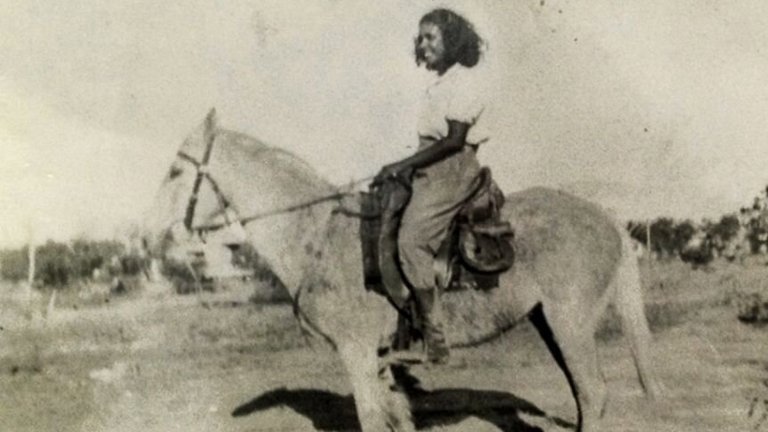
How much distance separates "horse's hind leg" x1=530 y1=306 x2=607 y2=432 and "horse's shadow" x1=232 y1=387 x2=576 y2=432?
5cm

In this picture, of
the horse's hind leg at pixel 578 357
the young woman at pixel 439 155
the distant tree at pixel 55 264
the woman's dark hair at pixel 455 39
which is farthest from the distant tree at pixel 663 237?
the distant tree at pixel 55 264

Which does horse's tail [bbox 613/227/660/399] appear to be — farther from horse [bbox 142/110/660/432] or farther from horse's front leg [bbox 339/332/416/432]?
horse's front leg [bbox 339/332/416/432]

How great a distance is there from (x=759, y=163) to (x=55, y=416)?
1451mm

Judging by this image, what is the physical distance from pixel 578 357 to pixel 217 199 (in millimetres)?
755

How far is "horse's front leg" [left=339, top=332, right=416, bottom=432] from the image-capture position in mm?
1906

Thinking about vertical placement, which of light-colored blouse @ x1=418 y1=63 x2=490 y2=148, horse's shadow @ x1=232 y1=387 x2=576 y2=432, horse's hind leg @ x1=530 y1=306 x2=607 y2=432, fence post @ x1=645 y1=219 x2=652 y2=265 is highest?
light-colored blouse @ x1=418 y1=63 x2=490 y2=148

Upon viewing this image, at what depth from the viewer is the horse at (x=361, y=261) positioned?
1.91 meters

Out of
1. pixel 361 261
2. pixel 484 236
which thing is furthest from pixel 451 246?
pixel 361 261

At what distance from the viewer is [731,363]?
6.45ft

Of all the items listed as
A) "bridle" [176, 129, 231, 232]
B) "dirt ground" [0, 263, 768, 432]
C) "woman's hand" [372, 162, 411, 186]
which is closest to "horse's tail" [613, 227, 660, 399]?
"dirt ground" [0, 263, 768, 432]

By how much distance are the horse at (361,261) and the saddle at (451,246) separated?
19mm

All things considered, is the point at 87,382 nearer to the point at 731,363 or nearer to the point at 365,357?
the point at 365,357

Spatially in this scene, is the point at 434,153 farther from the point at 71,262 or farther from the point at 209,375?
the point at 71,262

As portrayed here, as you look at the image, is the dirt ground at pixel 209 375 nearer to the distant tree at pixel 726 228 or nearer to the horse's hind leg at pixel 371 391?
the horse's hind leg at pixel 371 391
